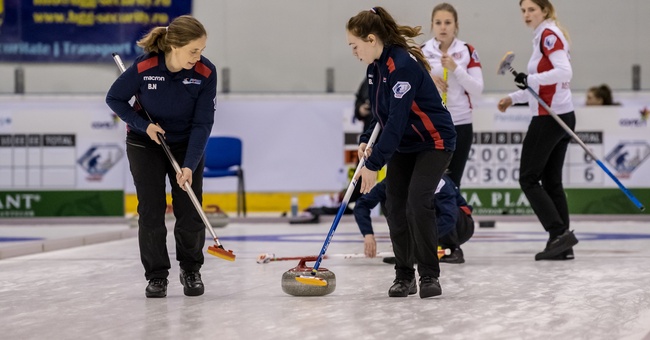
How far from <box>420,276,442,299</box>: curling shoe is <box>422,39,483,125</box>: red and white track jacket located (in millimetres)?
1783

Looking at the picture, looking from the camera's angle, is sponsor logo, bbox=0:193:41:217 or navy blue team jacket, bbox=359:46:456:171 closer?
navy blue team jacket, bbox=359:46:456:171

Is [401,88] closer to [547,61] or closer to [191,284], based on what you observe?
[191,284]

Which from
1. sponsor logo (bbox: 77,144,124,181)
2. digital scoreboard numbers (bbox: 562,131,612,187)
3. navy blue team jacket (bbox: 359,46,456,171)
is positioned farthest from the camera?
sponsor logo (bbox: 77,144,124,181)

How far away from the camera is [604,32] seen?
1155 cm

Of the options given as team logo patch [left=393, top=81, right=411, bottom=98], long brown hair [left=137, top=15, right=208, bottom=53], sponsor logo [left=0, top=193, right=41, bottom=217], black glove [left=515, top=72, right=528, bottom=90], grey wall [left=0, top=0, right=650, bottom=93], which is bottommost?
sponsor logo [left=0, top=193, right=41, bottom=217]

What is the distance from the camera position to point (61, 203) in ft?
34.1

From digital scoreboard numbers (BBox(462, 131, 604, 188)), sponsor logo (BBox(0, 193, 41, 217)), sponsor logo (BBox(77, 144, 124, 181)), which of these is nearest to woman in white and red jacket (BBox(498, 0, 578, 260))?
digital scoreboard numbers (BBox(462, 131, 604, 188))

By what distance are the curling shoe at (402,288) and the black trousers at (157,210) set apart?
0.84 meters

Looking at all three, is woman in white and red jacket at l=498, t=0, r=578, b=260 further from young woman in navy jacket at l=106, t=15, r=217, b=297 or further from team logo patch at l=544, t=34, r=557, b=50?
young woman in navy jacket at l=106, t=15, r=217, b=297

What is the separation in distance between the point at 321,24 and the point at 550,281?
290 inches

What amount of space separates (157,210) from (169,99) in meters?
0.46

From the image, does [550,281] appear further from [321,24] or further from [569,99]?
[321,24]

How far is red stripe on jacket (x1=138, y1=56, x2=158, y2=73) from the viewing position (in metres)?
4.23

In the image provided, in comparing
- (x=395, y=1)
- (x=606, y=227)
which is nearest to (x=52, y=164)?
(x=395, y=1)
